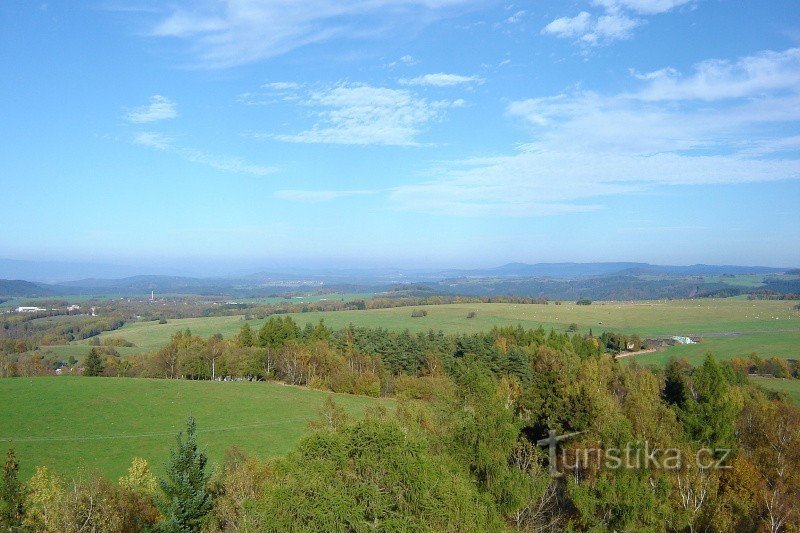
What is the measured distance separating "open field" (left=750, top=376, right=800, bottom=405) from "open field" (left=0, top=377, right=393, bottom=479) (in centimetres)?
3856

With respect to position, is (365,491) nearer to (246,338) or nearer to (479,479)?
(479,479)

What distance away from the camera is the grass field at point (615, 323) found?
74.2 m

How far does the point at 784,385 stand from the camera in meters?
56.2

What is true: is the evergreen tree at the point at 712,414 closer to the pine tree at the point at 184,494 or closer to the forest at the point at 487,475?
the forest at the point at 487,475

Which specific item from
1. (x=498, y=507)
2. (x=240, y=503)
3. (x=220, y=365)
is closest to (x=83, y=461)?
(x=240, y=503)

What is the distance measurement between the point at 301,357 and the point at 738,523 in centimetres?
4716

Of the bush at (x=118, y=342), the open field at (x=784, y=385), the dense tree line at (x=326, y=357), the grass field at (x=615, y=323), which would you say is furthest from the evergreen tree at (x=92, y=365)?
the open field at (x=784, y=385)

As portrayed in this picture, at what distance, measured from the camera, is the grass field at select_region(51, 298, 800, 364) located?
2923 inches

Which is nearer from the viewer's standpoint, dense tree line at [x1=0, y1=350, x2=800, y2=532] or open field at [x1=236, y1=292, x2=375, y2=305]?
dense tree line at [x1=0, y1=350, x2=800, y2=532]

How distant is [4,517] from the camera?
15555 mm

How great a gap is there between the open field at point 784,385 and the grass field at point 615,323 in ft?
28.1

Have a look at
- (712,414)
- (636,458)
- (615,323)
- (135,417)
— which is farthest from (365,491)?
(615,323)

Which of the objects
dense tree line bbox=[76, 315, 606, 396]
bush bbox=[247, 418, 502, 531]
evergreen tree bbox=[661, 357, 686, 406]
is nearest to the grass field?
dense tree line bbox=[76, 315, 606, 396]

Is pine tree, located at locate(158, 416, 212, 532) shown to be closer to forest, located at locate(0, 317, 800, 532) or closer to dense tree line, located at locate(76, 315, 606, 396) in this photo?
forest, located at locate(0, 317, 800, 532)
